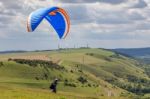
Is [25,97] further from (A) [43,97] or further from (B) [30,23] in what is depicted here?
(B) [30,23]

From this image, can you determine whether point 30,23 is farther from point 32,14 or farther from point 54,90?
point 54,90

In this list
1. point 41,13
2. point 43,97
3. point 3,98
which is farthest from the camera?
point 41,13

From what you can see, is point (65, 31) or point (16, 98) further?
point (65, 31)

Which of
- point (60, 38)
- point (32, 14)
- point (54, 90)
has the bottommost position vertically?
point (54, 90)

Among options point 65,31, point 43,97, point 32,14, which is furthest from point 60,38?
point 43,97

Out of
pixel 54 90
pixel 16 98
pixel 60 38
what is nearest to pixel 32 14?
pixel 60 38

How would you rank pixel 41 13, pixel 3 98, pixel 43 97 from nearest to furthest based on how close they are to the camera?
pixel 3 98
pixel 43 97
pixel 41 13

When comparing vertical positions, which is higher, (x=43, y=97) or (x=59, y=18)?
(x=59, y=18)
